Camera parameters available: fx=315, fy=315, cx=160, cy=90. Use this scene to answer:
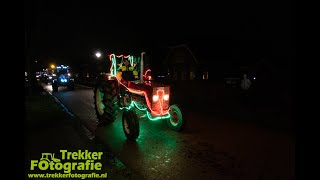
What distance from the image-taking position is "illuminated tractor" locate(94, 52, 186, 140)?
27.8 ft

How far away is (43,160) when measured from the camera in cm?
637

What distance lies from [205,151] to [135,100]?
331 cm

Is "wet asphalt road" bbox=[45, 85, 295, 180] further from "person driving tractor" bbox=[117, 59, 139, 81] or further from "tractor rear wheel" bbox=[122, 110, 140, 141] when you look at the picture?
"person driving tractor" bbox=[117, 59, 139, 81]

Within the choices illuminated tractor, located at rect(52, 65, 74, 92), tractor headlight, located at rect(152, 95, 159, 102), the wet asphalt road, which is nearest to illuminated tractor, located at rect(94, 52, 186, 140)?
tractor headlight, located at rect(152, 95, 159, 102)

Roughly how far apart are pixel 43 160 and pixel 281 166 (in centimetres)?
469

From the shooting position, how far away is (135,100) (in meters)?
9.63

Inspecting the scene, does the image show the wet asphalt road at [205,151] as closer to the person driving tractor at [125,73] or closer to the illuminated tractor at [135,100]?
the illuminated tractor at [135,100]

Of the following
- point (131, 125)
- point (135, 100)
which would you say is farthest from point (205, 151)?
point (135, 100)

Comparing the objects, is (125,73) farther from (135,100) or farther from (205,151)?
(205,151)

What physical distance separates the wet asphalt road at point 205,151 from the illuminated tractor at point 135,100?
36cm

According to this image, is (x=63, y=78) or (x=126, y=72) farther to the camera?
(x=63, y=78)

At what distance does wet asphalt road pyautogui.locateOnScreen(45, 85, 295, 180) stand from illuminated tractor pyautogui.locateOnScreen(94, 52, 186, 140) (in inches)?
14.1

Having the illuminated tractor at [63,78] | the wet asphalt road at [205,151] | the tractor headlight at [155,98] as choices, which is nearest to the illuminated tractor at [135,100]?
the tractor headlight at [155,98]

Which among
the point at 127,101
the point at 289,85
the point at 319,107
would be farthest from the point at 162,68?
the point at 319,107
